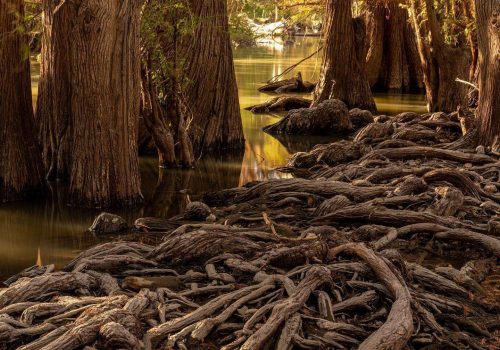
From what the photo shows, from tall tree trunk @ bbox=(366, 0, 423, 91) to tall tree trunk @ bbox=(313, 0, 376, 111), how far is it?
6270mm

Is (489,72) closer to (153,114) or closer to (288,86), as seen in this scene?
(153,114)

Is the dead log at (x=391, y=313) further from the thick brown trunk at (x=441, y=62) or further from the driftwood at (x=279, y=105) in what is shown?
the driftwood at (x=279, y=105)

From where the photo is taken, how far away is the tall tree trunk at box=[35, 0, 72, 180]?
1206cm

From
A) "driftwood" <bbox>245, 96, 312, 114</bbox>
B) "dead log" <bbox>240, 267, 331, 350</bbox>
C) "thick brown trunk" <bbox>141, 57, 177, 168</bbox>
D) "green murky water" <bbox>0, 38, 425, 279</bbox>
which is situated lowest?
"green murky water" <bbox>0, 38, 425, 279</bbox>

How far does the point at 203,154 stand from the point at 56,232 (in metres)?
5.28

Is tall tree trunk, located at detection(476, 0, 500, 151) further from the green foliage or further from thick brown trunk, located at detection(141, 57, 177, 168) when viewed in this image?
thick brown trunk, located at detection(141, 57, 177, 168)

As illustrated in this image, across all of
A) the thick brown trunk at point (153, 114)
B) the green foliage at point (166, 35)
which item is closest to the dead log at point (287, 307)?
the thick brown trunk at point (153, 114)

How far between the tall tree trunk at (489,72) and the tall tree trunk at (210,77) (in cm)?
438

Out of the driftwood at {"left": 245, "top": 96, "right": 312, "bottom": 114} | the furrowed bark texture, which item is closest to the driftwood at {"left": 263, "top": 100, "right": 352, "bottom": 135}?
the driftwood at {"left": 245, "top": 96, "right": 312, "bottom": 114}

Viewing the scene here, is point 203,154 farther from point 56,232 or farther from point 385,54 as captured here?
point 385,54

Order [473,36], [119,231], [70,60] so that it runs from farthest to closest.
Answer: [473,36] → [70,60] → [119,231]

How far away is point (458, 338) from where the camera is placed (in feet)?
20.1

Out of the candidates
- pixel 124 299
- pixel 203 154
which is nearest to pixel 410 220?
pixel 124 299

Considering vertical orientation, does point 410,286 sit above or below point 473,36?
below
